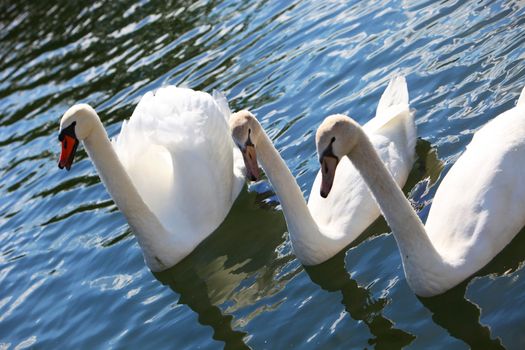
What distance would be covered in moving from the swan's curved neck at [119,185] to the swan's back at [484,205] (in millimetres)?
3158

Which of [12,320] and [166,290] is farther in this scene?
[12,320]

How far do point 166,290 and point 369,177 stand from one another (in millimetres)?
3283

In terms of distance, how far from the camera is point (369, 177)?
22.0 ft

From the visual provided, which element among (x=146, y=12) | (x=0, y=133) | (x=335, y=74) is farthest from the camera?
(x=146, y=12)

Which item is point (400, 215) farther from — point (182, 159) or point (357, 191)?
point (182, 159)

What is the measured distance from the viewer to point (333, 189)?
859cm

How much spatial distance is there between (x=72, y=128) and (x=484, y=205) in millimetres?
4050

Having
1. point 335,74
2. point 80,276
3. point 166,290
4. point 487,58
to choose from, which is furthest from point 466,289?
point 335,74

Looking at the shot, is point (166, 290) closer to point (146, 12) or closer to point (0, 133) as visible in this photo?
point (0, 133)

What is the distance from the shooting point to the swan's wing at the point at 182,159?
9.97 m

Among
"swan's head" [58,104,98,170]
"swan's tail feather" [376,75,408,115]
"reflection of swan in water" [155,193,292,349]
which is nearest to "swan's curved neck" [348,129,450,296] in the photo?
"reflection of swan in water" [155,193,292,349]

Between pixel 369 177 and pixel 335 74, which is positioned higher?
pixel 369 177

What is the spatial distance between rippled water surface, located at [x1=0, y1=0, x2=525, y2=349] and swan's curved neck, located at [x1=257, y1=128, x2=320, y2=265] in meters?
0.30

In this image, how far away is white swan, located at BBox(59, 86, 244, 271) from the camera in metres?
9.25
